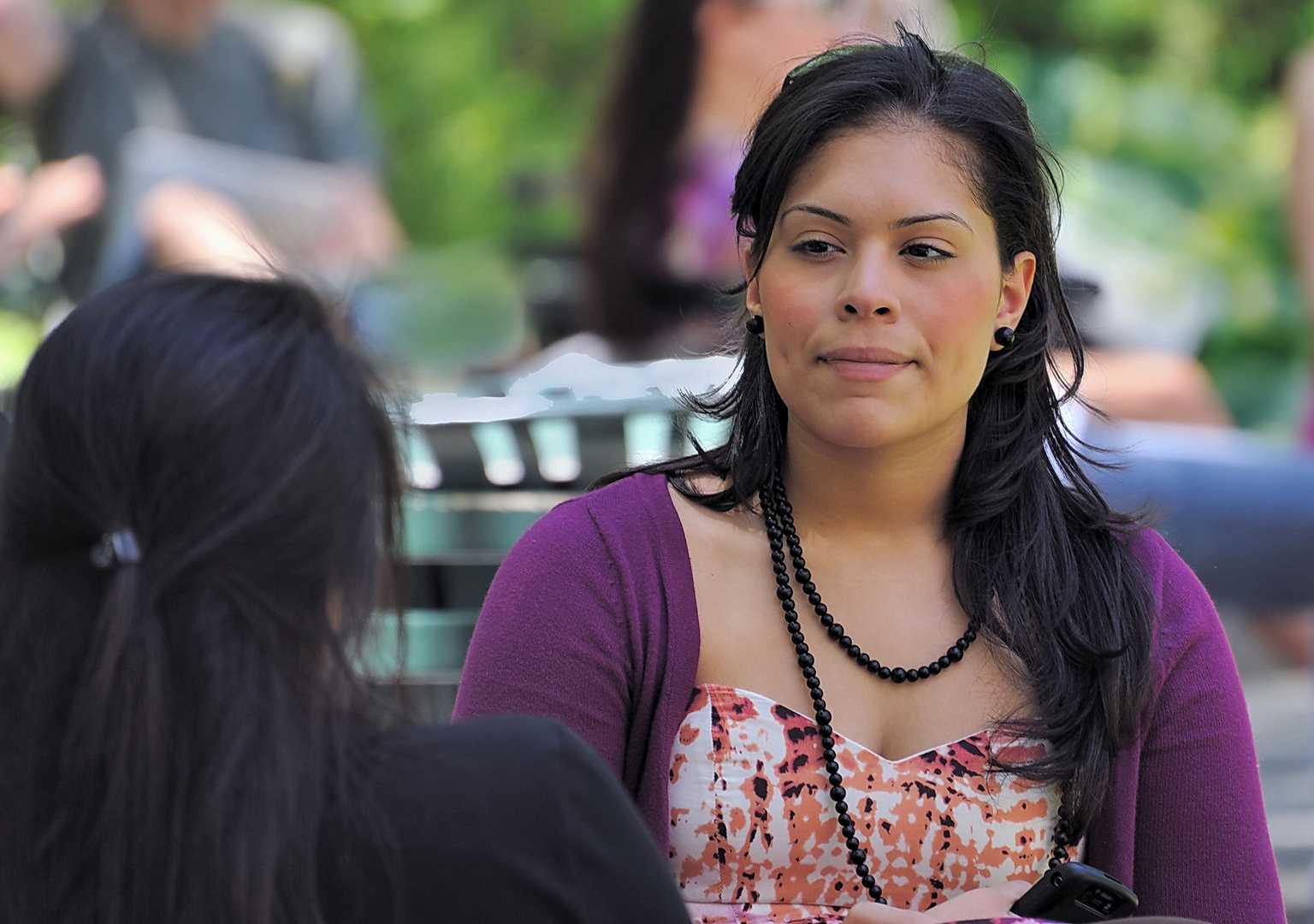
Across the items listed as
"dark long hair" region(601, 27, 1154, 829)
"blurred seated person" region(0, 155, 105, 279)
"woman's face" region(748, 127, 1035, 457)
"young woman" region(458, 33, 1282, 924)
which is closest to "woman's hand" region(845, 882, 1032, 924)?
"young woman" region(458, 33, 1282, 924)

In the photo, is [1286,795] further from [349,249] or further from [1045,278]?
[349,249]

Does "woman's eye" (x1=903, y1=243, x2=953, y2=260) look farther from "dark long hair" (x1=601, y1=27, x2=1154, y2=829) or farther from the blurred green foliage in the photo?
the blurred green foliage

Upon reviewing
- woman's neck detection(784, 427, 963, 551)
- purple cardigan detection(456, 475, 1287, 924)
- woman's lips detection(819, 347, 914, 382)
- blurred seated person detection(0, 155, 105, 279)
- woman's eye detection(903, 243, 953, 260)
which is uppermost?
blurred seated person detection(0, 155, 105, 279)

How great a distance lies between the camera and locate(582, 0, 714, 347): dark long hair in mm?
3760

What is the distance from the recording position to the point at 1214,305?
6.26 meters

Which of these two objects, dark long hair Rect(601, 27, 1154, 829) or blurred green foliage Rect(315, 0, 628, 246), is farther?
blurred green foliage Rect(315, 0, 628, 246)

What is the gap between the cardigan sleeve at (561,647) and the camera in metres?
1.62

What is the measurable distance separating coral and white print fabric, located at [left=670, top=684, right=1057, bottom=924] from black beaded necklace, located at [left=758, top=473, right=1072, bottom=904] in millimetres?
13

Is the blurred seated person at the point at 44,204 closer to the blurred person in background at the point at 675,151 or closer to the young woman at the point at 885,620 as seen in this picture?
the blurred person in background at the point at 675,151

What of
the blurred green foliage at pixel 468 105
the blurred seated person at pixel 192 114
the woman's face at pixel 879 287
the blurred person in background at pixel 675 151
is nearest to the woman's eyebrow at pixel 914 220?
the woman's face at pixel 879 287

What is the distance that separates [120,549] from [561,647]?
636mm

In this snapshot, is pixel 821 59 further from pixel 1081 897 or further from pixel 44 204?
pixel 44 204

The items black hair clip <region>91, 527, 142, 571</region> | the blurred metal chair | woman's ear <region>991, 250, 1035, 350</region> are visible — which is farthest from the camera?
the blurred metal chair

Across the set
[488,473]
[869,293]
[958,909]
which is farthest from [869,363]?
[488,473]
